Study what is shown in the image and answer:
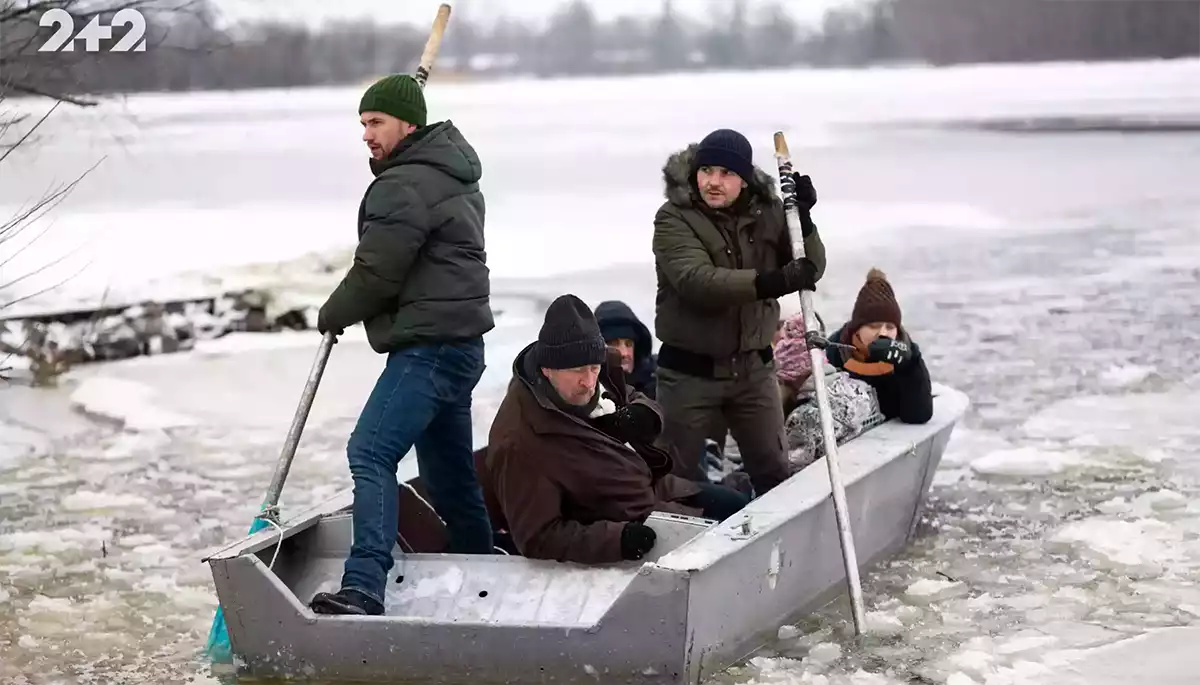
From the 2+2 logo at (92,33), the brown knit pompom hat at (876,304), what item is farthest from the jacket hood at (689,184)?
the 2+2 logo at (92,33)

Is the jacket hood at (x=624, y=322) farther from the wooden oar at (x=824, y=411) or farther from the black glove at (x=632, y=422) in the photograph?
the black glove at (x=632, y=422)

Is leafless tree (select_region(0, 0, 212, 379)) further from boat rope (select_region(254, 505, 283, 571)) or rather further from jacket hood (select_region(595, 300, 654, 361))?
jacket hood (select_region(595, 300, 654, 361))

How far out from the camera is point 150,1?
889 cm

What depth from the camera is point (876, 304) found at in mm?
5422

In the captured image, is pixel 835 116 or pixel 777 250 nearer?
pixel 777 250

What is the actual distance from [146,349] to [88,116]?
5.05 m

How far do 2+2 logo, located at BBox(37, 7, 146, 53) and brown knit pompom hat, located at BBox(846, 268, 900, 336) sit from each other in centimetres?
384

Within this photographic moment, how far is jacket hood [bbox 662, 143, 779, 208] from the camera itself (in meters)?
4.95

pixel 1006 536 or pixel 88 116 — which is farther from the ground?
pixel 88 116

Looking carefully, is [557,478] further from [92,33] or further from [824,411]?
[92,33]

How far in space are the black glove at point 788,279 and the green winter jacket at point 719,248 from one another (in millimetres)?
157

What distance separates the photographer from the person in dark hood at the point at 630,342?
560 cm

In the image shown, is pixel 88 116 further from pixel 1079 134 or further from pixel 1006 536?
pixel 1079 134

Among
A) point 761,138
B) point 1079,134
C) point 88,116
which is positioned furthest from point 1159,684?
point 1079,134
